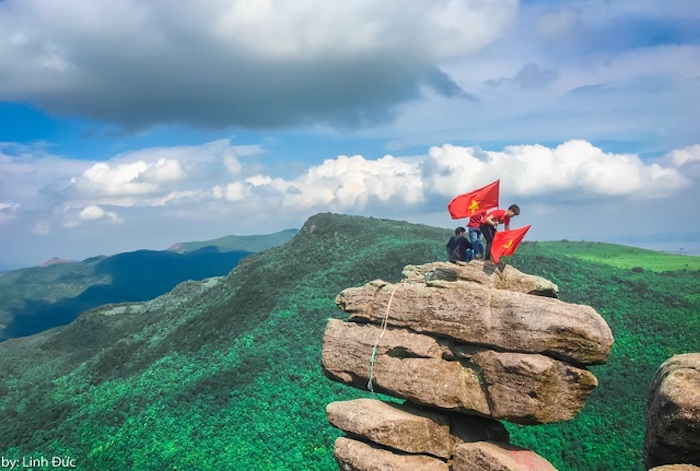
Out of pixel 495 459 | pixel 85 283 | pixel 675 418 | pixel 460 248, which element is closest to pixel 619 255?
pixel 460 248

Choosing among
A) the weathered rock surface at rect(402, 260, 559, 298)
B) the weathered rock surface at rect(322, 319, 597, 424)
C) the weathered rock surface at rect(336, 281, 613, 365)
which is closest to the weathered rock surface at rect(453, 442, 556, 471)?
the weathered rock surface at rect(322, 319, 597, 424)

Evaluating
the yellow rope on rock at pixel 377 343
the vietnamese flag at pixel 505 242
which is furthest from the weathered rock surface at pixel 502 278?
the yellow rope on rock at pixel 377 343

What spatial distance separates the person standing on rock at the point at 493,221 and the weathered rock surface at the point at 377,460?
27.3 feet

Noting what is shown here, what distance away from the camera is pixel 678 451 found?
45.9 ft

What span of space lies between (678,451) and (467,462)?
627 cm

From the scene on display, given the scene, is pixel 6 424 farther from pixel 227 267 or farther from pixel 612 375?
pixel 227 267

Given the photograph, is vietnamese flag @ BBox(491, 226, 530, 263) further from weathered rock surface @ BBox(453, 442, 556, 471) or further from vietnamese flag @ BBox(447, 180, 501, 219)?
weathered rock surface @ BBox(453, 442, 556, 471)

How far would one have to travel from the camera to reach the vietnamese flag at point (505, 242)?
736 inches

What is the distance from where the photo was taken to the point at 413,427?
58.0 feet

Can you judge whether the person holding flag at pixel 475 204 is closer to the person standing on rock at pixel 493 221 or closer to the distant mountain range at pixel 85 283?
the person standing on rock at pixel 493 221

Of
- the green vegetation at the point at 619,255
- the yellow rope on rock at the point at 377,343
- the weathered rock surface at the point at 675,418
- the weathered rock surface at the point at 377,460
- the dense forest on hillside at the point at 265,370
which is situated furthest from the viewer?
the green vegetation at the point at 619,255

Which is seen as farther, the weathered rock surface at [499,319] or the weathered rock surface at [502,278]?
the weathered rock surface at [502,278]

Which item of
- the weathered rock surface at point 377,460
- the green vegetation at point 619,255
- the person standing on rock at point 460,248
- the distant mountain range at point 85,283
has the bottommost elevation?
the distant mountain range at point 85,283

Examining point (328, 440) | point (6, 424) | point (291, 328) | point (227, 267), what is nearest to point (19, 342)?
point (6, 424)
